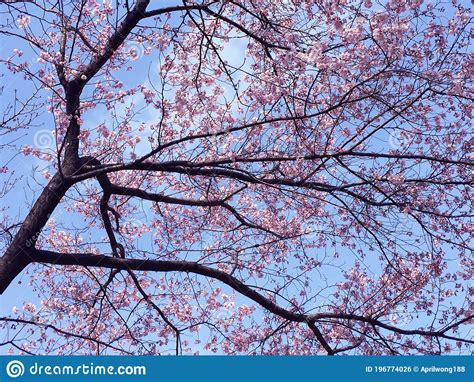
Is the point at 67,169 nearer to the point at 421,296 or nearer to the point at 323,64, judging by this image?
the point at 323,64

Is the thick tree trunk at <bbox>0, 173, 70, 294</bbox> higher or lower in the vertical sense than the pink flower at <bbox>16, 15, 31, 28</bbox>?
lower

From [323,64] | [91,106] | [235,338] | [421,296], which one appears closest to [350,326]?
[421,296]

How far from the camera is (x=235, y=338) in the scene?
28.3 feet

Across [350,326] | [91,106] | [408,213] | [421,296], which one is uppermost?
[91,106]

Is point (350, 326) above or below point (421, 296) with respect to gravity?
below

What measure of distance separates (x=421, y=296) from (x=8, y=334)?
18.1 ft

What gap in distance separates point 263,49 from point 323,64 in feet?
7.31

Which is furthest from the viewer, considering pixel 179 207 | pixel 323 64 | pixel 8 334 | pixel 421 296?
pixel 179 207

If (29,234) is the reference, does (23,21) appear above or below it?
above

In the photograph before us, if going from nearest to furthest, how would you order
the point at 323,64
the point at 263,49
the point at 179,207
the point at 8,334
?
the point at 323,64
the point at 8,334
the point at 263,49
the point at 179,207

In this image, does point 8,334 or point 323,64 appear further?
point 8,334

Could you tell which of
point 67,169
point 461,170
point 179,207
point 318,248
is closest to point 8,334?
point 67,169

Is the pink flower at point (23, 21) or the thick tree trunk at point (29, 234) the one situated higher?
the pink flower at point (23, 21)

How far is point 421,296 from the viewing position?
792cm
